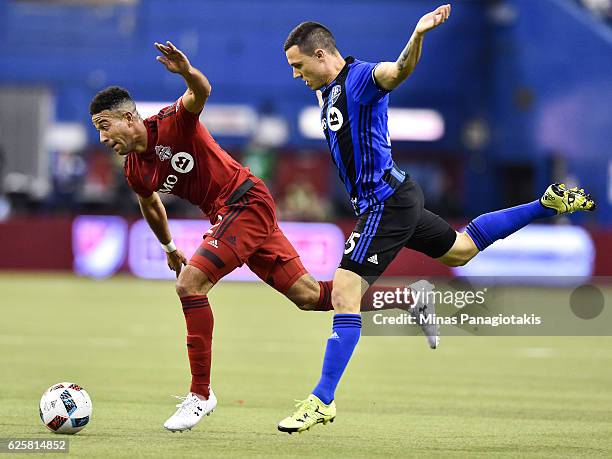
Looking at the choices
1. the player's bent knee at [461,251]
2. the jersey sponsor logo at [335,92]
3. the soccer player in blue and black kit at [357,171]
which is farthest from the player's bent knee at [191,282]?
the player's bent knee at [461,251]

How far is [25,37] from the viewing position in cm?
3366

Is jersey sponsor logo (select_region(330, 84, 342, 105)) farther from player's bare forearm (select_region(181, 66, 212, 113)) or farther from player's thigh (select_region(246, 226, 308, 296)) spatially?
player's thigh (select_region(246, 226, 308, 296))

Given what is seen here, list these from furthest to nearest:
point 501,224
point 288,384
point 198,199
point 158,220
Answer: point 288,384
point 501,224
point 158,220
point 198,199

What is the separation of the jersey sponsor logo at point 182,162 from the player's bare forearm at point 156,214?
1.28 feet

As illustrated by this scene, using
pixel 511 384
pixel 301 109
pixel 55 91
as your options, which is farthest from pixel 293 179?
pixel 511 384

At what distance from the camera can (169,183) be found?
8.43 m

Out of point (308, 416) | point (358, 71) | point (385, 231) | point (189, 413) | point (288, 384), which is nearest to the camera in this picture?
point (308, 416)

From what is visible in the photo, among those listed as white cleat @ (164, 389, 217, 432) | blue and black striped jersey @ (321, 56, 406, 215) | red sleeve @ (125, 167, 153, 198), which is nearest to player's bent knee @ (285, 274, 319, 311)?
blue and black striped jersey @ (321, 56, 406, 215)

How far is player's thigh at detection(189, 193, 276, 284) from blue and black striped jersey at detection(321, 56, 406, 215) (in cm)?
65

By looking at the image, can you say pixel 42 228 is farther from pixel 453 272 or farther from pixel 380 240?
pixel 380 240

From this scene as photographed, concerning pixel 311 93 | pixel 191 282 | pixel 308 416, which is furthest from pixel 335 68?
pixel 311 93

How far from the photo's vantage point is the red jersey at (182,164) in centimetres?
823

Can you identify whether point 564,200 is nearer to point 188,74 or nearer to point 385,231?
point 385,231

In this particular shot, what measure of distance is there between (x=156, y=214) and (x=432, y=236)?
1979mm
